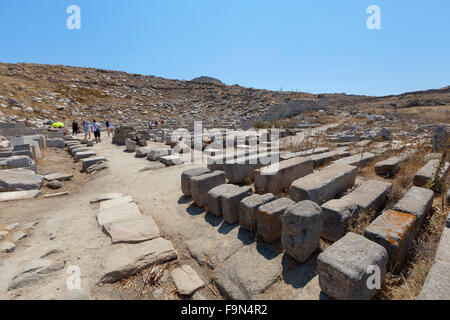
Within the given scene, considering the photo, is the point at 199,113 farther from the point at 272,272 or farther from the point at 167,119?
the point at 272,272

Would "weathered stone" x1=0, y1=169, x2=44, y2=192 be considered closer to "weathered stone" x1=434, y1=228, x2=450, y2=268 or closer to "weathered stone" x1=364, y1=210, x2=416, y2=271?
"weathered stone" x1=364, y1=210, x2=416, y2=271

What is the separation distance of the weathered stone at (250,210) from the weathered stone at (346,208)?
2.76ft

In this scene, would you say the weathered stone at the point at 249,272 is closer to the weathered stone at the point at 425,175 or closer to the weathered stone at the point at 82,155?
the weathered stone at the point at 425,175

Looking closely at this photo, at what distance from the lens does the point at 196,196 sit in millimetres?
4211

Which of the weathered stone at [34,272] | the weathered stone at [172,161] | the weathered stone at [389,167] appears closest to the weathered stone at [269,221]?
the weathered stone at [34,272]

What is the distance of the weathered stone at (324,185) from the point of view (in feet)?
10.9

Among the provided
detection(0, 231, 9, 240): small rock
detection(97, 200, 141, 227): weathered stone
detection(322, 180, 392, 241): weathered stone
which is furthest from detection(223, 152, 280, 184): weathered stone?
detection(0, 231, 9, 240): small rock

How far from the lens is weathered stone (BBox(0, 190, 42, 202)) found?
4.75 metres

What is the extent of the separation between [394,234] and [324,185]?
1261 mm

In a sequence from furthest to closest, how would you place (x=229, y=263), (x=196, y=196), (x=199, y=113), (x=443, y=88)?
(x=443, y=88) → (x=199, y=113) → (x=196, y=196) → (x=229, y=263)

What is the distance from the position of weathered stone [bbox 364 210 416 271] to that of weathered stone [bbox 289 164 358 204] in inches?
35.1

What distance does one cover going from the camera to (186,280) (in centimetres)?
254

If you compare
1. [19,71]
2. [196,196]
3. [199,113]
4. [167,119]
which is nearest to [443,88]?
[199,113]
